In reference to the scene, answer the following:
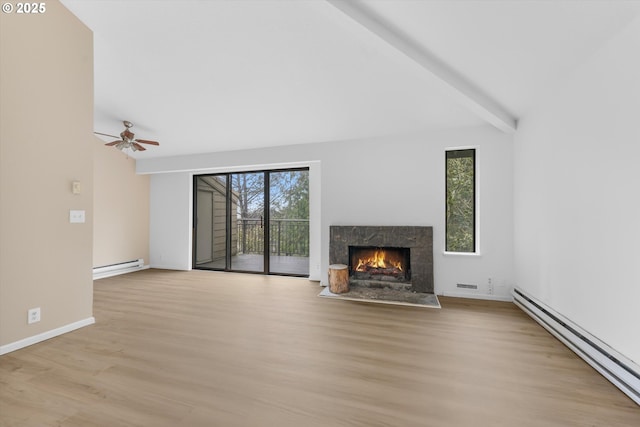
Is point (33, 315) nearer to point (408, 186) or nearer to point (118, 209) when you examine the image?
point (118, 209)

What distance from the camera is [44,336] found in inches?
96.7

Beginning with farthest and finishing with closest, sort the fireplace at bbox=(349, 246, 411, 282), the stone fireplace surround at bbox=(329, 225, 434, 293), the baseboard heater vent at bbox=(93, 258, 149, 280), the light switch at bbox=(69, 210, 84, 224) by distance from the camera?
1. the baseboard heater vent at bbox=(93, 258, 149, 280)
2. the fireplace at bbox=(349, 246, 411, 282)
3. the stone fireplace surround at bbox=(329, 225, 434, 293)
4. the light switch at bbox=(69, 210, 84, 224)

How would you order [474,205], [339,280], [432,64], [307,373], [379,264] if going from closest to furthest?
[307,373], [432,64], [474,205], [339,280], [379,264]

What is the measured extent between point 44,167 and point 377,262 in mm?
4187

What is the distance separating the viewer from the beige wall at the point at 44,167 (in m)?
2.28

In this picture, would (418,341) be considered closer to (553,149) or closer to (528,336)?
(528,336)

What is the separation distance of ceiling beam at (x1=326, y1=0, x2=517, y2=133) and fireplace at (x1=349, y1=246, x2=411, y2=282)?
2.16 meters

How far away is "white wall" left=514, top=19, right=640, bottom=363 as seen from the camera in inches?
66.9

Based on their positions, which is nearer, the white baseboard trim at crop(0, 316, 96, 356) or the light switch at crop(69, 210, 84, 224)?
the white baseboard trim at crop(0, 316, 96, 356)

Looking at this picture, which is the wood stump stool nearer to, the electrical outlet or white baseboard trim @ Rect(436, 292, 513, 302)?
white baseboard trim @ Rect(436, 292, 513, 302)

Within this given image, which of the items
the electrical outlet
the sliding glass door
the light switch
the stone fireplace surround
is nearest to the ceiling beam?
the stone fireplace surround

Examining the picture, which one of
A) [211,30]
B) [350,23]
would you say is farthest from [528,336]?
[211,30]

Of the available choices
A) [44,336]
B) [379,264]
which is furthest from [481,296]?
[44,336]

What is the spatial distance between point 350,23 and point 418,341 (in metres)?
2.74
